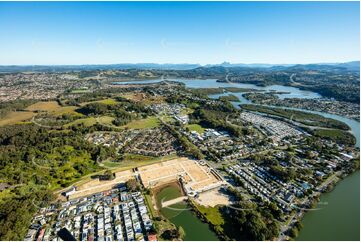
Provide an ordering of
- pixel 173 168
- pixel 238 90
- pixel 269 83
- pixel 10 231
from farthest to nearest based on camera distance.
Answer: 1. pixel 269 83
2. pixel 238 90
3. pixel 173 168
4. pixel 10 231

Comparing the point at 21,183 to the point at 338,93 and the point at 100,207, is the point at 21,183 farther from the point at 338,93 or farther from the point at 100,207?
the point at 338,93

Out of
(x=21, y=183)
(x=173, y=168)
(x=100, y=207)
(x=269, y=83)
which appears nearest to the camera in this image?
(x=100, y=207)

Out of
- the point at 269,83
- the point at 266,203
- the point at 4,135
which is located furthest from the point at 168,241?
the point at 269,83

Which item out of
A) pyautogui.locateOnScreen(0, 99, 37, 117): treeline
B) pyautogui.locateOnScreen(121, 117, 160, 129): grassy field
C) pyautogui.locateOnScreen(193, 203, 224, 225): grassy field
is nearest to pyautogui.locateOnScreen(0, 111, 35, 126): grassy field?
pyautogui.locateOnScreen(0, 99, 37, 117): treeline

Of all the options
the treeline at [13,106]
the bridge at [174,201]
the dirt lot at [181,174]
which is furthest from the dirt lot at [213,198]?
the treeline at [13,106]

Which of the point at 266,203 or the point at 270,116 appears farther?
the point at 270,116
